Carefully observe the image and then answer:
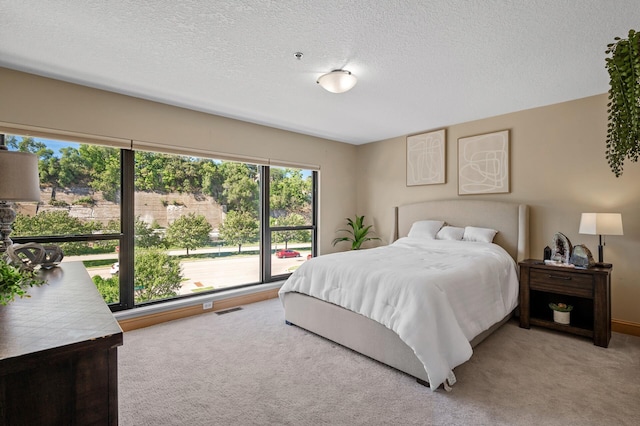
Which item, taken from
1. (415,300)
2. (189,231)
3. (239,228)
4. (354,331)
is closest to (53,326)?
(415,300)

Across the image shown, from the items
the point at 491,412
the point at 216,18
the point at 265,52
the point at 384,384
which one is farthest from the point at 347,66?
the point at 491,412

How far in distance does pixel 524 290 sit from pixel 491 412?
1707mm

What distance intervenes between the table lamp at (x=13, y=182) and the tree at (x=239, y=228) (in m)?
2.34

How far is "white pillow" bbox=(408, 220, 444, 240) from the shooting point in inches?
161

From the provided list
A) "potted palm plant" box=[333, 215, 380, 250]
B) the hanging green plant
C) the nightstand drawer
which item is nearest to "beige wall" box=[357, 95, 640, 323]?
the nightstand drawer

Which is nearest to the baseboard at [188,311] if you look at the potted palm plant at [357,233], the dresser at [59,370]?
the potted palm plant at [357,233]

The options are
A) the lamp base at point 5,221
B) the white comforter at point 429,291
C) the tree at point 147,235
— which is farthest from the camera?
the tree at point 147,235

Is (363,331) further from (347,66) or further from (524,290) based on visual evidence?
(347,66)

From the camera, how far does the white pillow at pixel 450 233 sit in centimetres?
384

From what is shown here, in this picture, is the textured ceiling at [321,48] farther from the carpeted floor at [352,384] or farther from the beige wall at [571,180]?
the carpeted floor at [352,384]

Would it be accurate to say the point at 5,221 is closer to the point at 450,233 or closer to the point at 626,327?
the point at 450,233

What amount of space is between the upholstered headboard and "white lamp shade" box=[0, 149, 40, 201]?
13.6 ft

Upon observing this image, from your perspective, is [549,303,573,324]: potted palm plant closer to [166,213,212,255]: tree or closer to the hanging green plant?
the hanging green plant

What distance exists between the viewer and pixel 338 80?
8.45 ft
